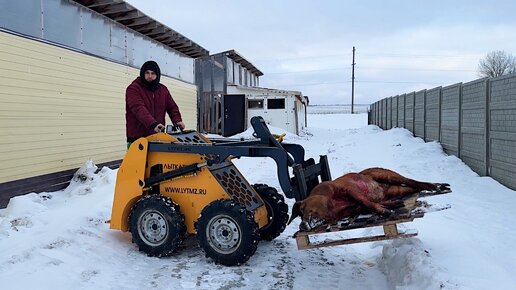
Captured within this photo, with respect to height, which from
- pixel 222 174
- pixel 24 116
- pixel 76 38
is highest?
pixel 76 38

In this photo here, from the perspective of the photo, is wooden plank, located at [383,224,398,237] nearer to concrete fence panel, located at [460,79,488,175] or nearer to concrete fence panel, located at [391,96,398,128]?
concrete fence panel, located at [460,79,488,175]

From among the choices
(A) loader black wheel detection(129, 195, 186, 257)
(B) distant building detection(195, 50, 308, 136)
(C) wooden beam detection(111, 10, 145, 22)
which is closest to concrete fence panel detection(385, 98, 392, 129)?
(B) distant building detection(195, 50, 308, 136)

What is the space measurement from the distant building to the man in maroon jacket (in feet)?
51.5

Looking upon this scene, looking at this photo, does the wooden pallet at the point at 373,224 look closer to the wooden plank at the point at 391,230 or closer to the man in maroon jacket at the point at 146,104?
the wooden plank at the point at 391,230

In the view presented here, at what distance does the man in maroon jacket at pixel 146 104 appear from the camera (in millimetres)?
5598

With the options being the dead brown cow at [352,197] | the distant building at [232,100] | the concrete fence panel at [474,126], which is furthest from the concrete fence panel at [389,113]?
the dead brown cow at [352,197]

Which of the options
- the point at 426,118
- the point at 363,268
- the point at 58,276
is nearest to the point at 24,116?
the point at 58,276

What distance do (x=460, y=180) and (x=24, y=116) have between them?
28.0 ft

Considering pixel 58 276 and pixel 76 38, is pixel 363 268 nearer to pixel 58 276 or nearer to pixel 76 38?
pixel 58 276

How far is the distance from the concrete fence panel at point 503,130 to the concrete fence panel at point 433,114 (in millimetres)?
4901

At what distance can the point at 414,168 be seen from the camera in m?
11.3

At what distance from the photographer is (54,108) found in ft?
29.2

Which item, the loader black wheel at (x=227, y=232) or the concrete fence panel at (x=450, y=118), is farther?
the concrete fence panel at (x=450, y=118)

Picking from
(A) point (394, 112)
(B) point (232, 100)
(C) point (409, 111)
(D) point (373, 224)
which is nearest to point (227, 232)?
(D) point (373, 224)
